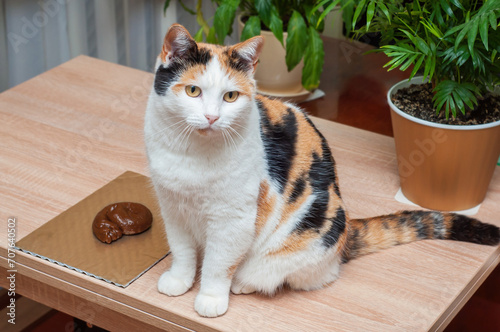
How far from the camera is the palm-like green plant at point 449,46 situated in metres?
1.08

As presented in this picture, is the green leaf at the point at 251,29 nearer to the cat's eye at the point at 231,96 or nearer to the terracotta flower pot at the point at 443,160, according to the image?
the terracotta flower pot at the point at 443,160

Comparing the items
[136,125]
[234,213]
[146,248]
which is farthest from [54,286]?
[136,125]

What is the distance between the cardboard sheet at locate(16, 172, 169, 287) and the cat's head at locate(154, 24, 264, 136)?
33cm

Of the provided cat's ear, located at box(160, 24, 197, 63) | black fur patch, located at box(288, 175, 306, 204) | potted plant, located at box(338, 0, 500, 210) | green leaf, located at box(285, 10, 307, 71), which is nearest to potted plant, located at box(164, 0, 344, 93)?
green leaf, located at box(285, 10, 307, 71)

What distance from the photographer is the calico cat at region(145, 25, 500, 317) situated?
87cm

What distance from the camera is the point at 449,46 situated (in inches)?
44.3

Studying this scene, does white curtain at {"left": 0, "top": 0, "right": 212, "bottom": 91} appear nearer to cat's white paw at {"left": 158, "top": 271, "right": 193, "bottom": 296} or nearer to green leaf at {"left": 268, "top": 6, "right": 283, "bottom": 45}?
green leaf at {"left": 268, "top": 6, "right": 283, "bottom": 45}

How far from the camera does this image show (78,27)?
2.00m

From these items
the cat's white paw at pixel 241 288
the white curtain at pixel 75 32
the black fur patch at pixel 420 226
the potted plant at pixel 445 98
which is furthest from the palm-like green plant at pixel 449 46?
the white curtain at pixel 75 32

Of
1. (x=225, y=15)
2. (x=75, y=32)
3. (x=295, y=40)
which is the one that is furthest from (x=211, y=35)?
(x=75, y=32)

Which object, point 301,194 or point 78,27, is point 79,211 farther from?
point 78,27

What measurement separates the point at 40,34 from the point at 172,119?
123 cm

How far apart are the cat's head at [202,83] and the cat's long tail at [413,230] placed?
395 millimetres

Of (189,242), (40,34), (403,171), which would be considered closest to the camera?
(189,242)
